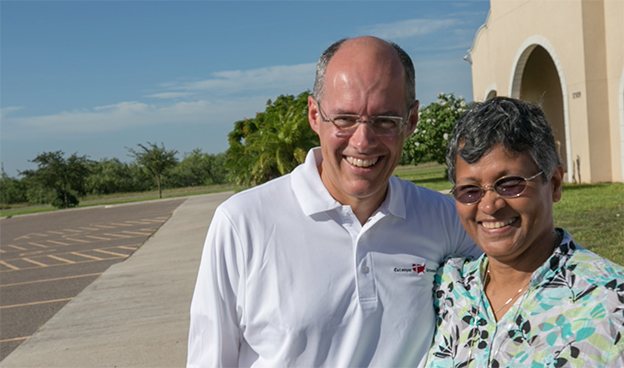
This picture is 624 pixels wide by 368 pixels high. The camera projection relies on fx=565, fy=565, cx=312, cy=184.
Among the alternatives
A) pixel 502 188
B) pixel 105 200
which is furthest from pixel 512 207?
pixel 105 200

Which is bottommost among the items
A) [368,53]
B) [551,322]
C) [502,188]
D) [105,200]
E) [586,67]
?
[105,200]

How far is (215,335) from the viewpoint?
2.09m

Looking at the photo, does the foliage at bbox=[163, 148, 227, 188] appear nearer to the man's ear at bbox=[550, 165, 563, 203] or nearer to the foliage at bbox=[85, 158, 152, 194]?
the foliage at bbox=[85, 158, 152, 194]

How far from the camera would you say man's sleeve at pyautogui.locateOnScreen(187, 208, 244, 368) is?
2.10m

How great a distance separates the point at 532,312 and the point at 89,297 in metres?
7.78

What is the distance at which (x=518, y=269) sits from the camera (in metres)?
2.01

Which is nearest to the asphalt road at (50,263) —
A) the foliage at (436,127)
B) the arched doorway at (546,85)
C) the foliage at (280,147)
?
the foliage at (280,147)

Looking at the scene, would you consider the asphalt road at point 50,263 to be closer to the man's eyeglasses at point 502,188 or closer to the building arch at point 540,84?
the man's eyeglasses at point 502,188

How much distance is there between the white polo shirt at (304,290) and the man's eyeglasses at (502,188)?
38cm

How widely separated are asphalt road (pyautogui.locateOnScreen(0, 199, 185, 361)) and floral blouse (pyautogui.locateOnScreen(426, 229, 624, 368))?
5.75 m

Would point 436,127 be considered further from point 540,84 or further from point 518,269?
point 518,269

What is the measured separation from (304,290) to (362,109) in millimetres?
718

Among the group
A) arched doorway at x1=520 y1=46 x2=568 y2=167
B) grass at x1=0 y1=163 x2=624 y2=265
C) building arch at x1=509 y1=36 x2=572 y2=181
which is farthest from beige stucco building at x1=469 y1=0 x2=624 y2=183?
arched doorway at x1=520 y1=46 x2=568 y2=167

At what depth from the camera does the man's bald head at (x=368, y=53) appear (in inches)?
87.2
